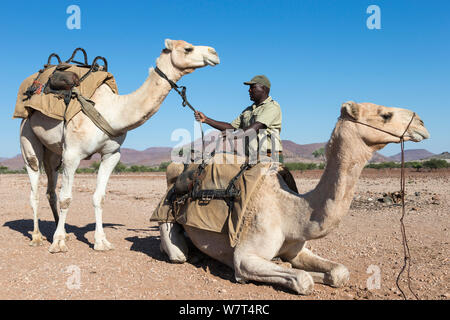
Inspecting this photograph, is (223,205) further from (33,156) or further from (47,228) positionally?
(47,228)

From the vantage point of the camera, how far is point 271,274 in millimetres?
4305

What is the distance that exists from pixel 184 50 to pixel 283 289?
10.8ft

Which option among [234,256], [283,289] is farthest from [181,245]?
[283,289]

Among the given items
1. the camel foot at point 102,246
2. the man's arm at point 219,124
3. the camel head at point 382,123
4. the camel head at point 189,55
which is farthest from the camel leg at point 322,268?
the camel foot at point 102,246

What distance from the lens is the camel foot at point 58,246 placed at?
20.0 feet

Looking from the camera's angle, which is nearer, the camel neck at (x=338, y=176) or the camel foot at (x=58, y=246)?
the camel neck at (x=338, y=176)

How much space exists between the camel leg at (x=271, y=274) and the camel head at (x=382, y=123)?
1.49m

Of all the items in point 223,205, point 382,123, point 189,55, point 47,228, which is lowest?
point 47,228

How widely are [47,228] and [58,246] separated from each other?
273cm

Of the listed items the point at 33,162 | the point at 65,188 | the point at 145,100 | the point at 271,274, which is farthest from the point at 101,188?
the point at 271,274

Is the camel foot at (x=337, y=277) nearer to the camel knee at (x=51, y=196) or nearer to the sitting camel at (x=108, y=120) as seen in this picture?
the sitting camel at (x=108, y=120)

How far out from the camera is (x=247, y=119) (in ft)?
19.0

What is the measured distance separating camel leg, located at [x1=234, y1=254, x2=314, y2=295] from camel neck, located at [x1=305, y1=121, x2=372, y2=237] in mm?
459

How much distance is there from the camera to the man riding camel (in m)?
5.34
